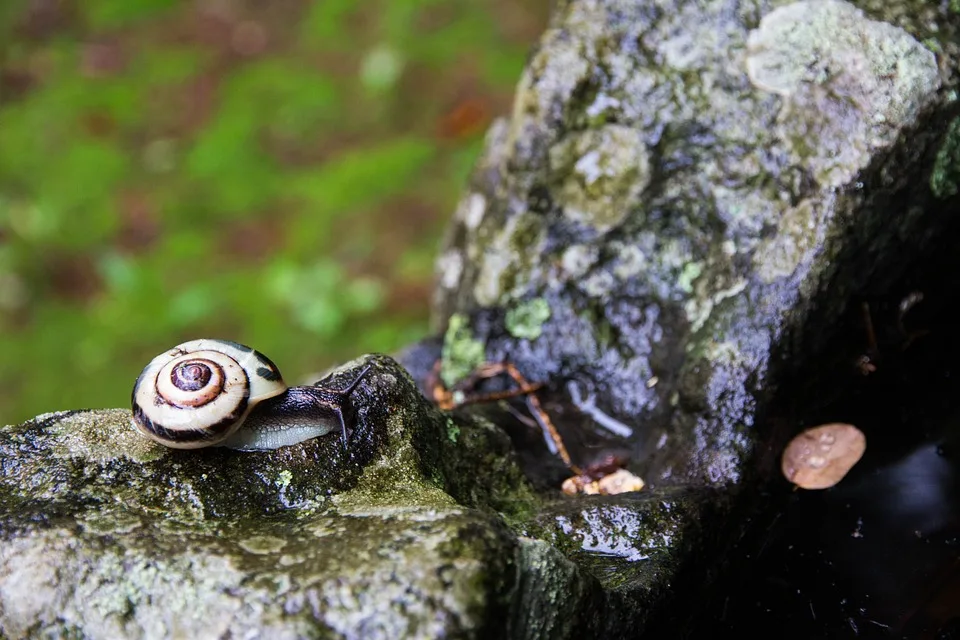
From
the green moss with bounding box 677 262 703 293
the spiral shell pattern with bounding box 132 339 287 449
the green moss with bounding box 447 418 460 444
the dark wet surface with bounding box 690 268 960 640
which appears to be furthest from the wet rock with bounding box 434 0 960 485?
the spiral shell pattern with bounding box 132 339 287 449

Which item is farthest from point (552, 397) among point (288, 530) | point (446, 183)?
point (446, 183)

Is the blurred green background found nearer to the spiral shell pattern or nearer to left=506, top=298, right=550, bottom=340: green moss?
left=506, top=298, right=550, bottom=340: green moss

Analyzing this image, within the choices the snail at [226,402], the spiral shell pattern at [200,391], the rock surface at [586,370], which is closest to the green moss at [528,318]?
the rock surface at [586,370]

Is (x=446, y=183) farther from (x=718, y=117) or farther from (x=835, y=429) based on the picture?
(x=835, y=429)

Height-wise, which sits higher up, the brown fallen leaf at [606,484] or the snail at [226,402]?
the snail at [226,402]

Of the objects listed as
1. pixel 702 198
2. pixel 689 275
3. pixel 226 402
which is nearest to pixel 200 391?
pixel 226 402

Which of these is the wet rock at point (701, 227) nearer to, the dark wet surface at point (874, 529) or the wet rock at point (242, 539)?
the dark wet surface at point (874, 529)
